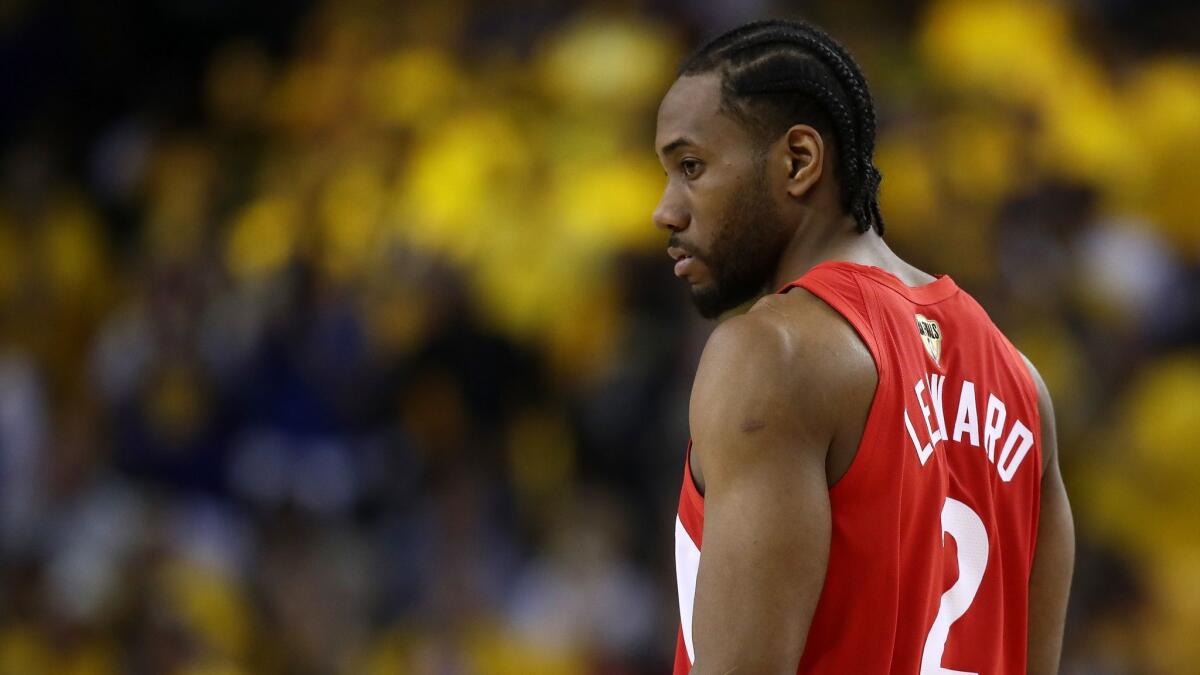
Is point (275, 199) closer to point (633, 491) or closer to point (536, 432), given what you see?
point (536, 432)

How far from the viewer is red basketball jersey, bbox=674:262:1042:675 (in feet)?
6.60

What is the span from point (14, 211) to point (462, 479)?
3105 mm

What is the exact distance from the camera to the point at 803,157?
221cm

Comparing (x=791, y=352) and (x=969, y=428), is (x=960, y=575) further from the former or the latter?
(x=791, y=352)

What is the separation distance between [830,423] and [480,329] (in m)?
5.16

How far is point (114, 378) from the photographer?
24.5 ft

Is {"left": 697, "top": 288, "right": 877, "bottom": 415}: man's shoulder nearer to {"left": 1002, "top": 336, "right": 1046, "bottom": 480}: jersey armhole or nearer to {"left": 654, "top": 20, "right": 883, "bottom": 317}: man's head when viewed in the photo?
{"left": 654, "top": 20, "right": 883, "bottom": 317}: man's head

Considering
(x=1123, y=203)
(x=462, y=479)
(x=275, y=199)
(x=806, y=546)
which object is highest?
(x=1123, y=203)

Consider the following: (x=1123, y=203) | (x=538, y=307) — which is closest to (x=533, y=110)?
(x=538, y=307)

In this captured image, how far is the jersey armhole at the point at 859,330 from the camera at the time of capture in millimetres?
1993

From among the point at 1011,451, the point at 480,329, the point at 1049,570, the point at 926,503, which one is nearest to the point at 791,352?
the point at 926,503

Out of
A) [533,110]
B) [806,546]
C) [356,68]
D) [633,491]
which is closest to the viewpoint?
[806,546]

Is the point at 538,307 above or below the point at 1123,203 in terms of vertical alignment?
below

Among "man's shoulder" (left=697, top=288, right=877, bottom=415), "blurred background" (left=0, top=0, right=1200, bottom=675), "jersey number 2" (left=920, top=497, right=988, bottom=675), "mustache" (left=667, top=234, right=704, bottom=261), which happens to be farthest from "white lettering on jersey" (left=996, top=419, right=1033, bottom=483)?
"blurred background" (left=0, top=0, right=1200, bottom=675)
